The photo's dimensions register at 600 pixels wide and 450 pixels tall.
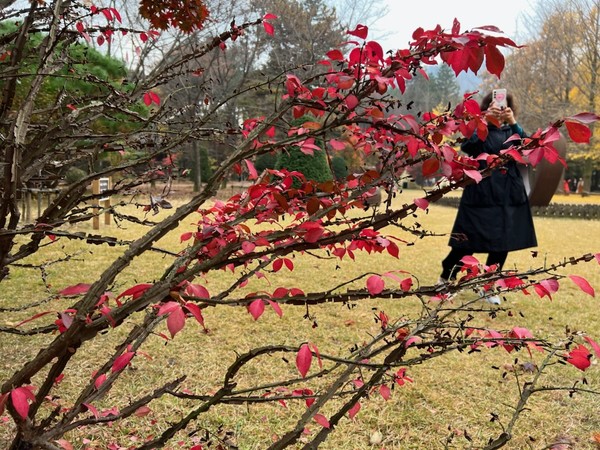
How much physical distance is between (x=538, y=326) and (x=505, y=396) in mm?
1265

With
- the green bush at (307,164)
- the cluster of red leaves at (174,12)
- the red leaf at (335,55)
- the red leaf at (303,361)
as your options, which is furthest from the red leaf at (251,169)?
the green bush at (307,164)

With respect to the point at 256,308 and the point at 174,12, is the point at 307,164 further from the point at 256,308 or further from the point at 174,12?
the point at 256,308

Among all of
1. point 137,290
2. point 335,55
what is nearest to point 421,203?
point 335,55

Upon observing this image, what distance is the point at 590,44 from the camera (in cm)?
1772

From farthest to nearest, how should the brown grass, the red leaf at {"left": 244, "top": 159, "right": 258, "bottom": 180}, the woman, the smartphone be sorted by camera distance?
the woman
the smartphone
the brown grass
the red leaf at {"left": 244, "top": 159, "right": 258, "bottom": 180}

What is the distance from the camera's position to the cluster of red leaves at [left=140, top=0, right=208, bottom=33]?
1.82 meters

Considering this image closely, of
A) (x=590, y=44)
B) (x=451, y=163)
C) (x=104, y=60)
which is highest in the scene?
(x=590, y=44)

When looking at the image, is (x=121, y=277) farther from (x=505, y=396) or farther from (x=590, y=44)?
(x=590, y=44)

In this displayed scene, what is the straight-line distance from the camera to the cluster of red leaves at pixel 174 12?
5.98 ft

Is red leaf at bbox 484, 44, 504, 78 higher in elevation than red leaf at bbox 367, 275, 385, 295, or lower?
higher

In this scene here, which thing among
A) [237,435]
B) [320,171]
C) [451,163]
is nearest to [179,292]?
[451,163]

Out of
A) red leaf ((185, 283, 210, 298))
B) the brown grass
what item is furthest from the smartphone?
red leaf ((185, 283, 210, 298))

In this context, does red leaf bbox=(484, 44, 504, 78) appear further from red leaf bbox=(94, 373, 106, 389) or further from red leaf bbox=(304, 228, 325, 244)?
red leaf bbox=(94, 373, 106, 389)

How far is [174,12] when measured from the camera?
1.85 metres
